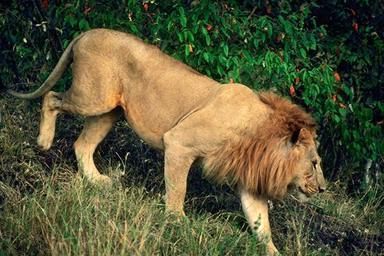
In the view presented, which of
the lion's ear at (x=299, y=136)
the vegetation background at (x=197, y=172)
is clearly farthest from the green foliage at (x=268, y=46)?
the lion's ear at (x=299, y=136)

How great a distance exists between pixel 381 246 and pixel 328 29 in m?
2.44

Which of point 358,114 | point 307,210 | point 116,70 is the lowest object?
point 307,210

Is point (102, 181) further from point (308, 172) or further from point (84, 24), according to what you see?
point (308, 172)

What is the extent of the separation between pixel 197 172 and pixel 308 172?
177 centimetres

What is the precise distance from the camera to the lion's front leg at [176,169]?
6.88 m

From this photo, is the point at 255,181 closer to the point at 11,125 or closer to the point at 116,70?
the point at 116,70

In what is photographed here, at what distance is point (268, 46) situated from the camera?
8055 mm

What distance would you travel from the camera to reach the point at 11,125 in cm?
845

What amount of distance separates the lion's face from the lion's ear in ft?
0.13

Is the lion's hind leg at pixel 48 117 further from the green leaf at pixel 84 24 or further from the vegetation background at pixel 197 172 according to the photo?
the green leaf at pixel 84 24

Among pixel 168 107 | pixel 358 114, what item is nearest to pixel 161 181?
pixel 168 107

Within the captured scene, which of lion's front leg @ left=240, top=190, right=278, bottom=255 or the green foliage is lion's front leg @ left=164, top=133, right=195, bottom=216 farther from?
the green foliage

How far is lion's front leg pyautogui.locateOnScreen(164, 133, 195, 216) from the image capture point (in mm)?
6879

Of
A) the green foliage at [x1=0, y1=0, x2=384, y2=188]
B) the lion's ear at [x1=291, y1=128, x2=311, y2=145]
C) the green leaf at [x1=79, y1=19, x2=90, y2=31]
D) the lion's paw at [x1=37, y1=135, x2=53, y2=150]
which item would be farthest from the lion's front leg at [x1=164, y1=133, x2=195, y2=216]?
the green leaf at [x1=79, y1=19, x2=90, y2=31]
